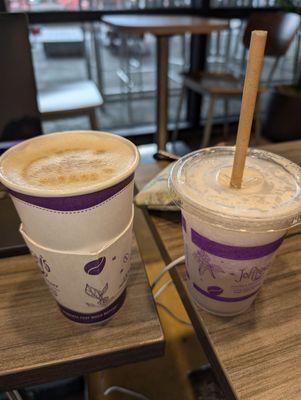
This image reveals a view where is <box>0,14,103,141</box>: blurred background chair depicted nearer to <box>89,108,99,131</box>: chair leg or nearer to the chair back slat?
<box>89,108,99,131</box>: chair leg

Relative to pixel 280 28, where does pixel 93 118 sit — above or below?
below

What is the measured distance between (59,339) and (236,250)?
252mm

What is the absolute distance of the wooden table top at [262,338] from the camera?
1.31 feet

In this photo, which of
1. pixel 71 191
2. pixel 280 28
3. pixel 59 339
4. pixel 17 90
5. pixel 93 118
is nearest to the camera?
pixel 71 191

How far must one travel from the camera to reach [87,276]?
0.40 meters

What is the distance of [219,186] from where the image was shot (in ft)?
1.49

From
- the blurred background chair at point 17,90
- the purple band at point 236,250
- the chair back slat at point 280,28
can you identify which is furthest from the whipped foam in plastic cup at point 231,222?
the chair back slat at point 280,28

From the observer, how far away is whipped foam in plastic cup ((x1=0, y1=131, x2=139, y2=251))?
0.35 m

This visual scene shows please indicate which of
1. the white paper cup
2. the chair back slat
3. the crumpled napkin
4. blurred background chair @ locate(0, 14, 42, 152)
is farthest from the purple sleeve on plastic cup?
the chair back slat

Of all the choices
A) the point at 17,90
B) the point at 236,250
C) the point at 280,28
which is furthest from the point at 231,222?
the point at 280,28

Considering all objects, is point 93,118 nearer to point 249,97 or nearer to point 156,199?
point 156,199

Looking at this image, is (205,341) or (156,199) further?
(156,199)

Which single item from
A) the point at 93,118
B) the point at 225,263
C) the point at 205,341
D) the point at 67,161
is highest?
the point at 67,161

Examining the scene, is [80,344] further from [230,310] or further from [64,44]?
[64,44]
